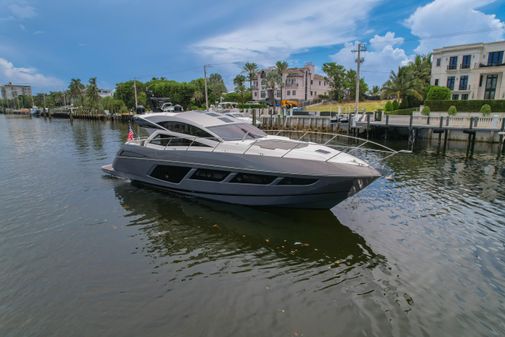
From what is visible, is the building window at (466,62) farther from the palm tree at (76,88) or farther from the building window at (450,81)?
the palm tree at (76,88)

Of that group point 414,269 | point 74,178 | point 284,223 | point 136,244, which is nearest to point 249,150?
point 284,223

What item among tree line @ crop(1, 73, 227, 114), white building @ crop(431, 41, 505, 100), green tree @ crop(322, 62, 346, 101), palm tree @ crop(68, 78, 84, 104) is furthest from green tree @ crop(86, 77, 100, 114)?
white building @ crop(431, 41, 505, 100)

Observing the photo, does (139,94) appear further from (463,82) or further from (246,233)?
(246,233)

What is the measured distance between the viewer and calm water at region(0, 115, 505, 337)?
5.37m

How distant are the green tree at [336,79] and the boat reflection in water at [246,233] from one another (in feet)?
216

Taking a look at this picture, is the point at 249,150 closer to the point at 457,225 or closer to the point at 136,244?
the point at 136,244

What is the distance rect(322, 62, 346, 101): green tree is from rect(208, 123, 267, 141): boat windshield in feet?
209

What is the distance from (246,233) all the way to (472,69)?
45.6 metres

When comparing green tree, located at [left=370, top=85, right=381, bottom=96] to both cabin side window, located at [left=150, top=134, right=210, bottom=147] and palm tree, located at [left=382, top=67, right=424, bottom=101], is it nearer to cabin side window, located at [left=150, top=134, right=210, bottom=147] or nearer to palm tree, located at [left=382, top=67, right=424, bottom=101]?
palm tree, located at [left=382, top=67, right=424, bottom=101]

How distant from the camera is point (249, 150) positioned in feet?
31.7

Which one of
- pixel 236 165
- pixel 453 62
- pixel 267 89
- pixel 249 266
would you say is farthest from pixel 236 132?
pixel 267 89

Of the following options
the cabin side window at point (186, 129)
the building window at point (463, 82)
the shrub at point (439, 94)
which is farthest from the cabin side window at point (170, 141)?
the building window at point (463, 82)

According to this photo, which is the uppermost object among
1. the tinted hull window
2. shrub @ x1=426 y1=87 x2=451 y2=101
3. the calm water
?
shrub @ x1=426 y1=87 x2=451 y2=101

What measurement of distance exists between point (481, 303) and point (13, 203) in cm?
1441
